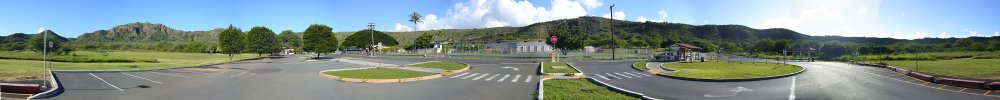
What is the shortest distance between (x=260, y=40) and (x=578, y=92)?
6701 centimetres

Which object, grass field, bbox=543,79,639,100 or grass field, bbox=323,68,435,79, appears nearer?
grass field, bbox=543,79,639,100

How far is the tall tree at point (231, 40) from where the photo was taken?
68188 mm

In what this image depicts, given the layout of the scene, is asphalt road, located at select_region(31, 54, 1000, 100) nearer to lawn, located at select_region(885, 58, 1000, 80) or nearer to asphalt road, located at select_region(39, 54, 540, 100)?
asphalt road, located at select_region(39, 54, 540, 100)

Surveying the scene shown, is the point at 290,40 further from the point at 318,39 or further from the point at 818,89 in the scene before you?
the point at 818,89

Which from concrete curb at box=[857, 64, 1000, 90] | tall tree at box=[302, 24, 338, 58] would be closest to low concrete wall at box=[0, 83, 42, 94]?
concrete curb at box=[857, 64, 1000, 90]

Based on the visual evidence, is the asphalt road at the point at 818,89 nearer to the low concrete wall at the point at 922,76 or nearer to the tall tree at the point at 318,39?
the low concrete wall at the point at 922,76

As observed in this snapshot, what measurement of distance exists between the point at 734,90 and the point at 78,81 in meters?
33.3

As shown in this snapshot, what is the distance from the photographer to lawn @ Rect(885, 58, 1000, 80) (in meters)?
21.7

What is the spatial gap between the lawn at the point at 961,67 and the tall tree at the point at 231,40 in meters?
73.4

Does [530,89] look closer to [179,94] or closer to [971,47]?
[179,94]

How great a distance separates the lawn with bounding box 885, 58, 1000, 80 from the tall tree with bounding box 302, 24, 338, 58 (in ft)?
231

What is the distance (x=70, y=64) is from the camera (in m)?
32.1

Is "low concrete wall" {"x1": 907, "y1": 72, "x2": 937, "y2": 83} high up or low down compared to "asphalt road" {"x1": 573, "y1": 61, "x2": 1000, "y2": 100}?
up

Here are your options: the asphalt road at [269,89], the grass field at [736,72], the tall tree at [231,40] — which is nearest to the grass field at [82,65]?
the asphalt road at [269,89]
